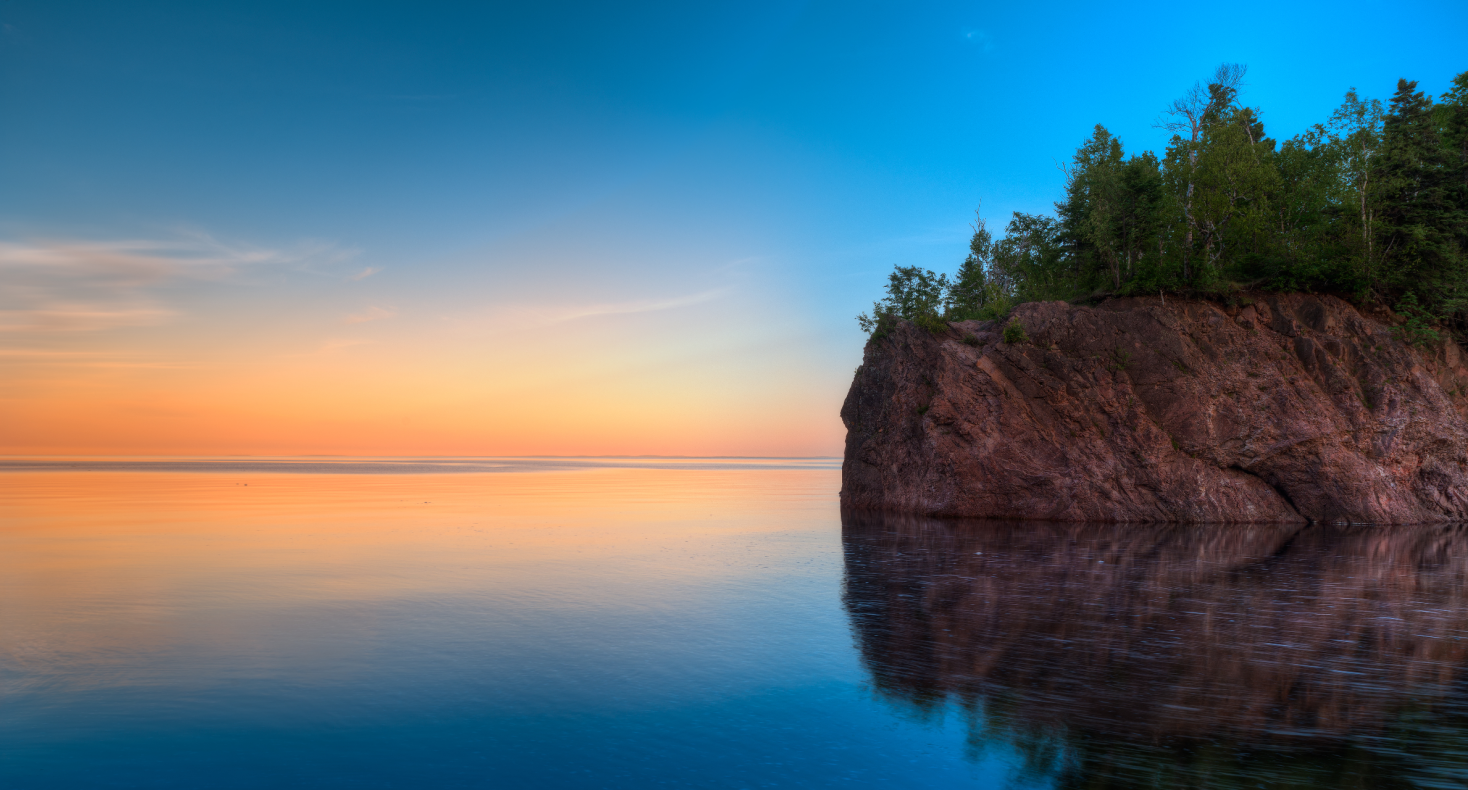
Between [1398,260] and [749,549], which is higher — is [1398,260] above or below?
above

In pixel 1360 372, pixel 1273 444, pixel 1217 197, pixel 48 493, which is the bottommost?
pixel 48 493

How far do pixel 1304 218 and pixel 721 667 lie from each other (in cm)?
4656

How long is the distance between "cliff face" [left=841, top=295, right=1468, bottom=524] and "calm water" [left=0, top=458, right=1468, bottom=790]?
11.6 meters

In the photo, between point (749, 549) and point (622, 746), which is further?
point (749, 549)

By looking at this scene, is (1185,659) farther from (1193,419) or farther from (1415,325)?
(1415,325)

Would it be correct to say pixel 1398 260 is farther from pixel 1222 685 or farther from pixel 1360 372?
pixel 1222 685

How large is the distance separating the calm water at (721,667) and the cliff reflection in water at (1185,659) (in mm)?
59

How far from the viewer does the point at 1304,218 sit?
41469 millimetres

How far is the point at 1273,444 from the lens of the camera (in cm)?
3341

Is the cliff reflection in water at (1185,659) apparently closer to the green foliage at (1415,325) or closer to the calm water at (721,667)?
the calm water at (721,667)

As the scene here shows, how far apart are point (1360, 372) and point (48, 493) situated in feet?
230

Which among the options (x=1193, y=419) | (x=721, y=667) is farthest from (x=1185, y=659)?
(x=1193, y=419)

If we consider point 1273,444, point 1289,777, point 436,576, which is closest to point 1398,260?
point 1273,444

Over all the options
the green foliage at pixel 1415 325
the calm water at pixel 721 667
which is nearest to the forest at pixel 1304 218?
the green foliage at pixel 1415 325
